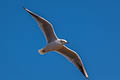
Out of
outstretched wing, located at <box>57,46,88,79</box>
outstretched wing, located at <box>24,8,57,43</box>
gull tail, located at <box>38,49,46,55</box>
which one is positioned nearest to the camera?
outstretched wing, located at <box>24,8,57,43</box>

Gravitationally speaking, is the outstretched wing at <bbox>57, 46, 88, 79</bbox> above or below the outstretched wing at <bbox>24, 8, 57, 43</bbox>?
below

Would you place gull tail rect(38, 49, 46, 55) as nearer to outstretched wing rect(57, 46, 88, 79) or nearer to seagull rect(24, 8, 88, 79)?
seagull rect(24, 8, 88, 79)

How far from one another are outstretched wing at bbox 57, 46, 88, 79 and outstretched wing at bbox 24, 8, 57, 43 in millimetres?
1386

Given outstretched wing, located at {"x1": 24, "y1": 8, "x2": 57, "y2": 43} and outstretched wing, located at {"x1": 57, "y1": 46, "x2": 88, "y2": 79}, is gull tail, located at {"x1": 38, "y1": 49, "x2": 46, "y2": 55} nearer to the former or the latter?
outstretched wing, located at {"x1": 24, "y1": 8, "x2": 57, "y2": 43}

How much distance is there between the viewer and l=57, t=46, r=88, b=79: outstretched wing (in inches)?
1232

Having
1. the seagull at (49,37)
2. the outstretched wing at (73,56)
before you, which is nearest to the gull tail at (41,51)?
the seagull at (49,37)

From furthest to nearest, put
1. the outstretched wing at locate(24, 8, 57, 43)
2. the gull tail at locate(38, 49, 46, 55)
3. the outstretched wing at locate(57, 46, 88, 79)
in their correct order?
the outstretched wing at locate(57, 46, 88, 79) < the gull tail at locate(38, 49, 46, 55) < the outstretched wing at locate(24, 8, 57, 43)

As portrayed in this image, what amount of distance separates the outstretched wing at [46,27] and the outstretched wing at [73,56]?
4.55 feet

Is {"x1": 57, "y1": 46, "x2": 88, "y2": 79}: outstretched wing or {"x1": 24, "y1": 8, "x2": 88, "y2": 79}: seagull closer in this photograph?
{"x1": 24, "y1": 8, "x2": 88, "y2": 79}: seagull

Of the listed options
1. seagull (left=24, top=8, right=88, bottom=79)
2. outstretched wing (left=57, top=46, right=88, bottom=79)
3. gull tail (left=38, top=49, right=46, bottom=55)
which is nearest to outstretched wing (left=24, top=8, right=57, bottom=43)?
seagull (left=24, top=8, right=88, bottom=79)

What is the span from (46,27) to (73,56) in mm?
2917

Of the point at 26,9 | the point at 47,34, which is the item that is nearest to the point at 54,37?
the point at 47,34

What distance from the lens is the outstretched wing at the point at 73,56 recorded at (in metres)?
31.3

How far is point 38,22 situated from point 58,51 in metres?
2.68
